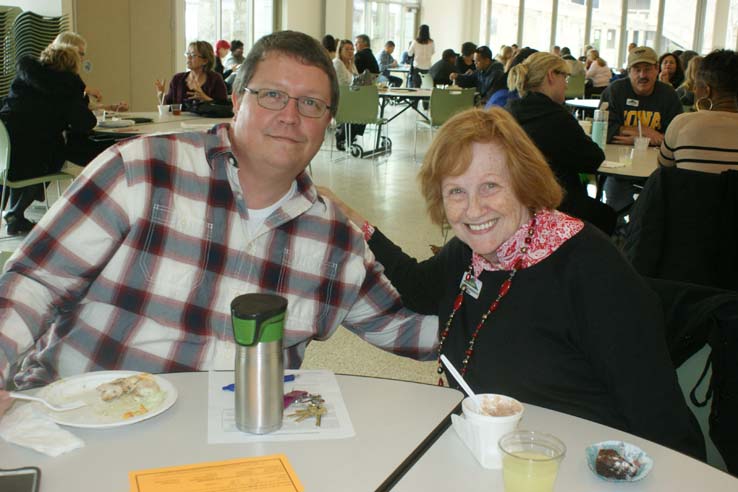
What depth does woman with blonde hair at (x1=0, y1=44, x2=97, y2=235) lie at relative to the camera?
15.5 ft

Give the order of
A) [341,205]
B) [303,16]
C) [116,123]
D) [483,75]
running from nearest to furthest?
[341,205] → [116,123] → [483,75] → [303,16]

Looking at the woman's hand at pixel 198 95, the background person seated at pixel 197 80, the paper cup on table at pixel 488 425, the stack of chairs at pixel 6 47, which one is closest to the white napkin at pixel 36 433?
the paper cup on table at pixel 488 425

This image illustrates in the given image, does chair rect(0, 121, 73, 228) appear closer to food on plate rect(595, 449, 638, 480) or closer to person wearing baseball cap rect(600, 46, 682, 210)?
person wearing baseball cap rect(600, 46, 682, 210)

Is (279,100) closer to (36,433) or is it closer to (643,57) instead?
(36,433)

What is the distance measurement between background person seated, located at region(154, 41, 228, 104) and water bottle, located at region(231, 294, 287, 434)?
5.53m

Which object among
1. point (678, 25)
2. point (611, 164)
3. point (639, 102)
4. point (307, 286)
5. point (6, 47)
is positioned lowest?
point (307, 286)

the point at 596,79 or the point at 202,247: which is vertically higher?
the point at 596,79

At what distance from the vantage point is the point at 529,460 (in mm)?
913

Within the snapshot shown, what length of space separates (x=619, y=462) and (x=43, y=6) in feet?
27.8

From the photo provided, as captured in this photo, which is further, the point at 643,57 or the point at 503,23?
the point at 503,23

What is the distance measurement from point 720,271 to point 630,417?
1.71m

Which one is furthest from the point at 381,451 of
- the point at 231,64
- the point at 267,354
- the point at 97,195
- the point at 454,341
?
the point at 231,64

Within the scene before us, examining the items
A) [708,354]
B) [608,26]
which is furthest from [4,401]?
[608,26]

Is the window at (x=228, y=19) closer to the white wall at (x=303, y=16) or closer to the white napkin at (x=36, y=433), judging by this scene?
the white wall at (x=303, y=16)
